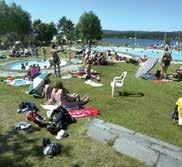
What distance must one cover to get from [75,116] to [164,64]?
30.5 feet

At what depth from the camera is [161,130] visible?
9.06m

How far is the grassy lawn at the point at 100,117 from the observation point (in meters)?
7.55

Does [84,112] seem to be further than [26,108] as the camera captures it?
No

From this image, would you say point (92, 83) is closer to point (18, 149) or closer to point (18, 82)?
point (18, 82)

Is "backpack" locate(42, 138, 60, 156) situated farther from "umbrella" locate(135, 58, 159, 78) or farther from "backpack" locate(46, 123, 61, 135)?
"umbrella" locate(135, 58, 159, 78)

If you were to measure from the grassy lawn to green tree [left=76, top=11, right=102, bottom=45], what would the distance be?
45935 mm

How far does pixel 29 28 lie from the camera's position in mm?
70625

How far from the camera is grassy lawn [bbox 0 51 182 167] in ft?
24.8

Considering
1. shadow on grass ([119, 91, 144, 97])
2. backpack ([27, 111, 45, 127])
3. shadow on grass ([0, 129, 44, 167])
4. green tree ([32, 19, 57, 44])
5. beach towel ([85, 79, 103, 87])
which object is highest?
backpack ([27, 111, 45, 127])

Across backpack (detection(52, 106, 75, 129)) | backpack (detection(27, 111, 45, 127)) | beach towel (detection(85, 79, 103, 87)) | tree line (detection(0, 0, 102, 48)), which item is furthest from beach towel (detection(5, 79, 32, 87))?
tree line (detection(0, 0, 102, 48))

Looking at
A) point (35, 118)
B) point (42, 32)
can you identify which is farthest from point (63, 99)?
point (42, 32)

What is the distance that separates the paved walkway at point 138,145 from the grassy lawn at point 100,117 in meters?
0.19

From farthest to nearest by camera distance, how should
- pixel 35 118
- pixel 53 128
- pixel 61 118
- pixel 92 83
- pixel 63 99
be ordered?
1. pixel 92 83
2. pixel 63 99
3. pixel 35 118
4. pixel 61 118
5. pixel 53 128

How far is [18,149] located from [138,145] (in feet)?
9.75
